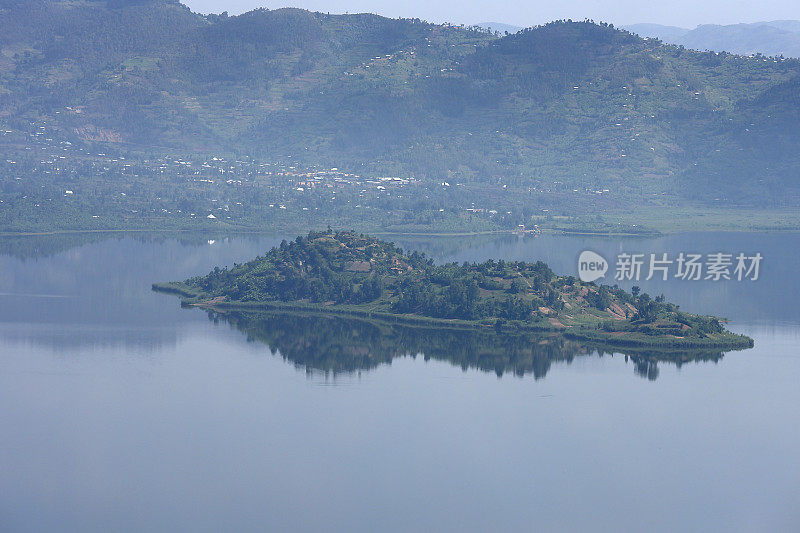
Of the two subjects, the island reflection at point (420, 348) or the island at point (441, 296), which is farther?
the island at point (441, 296)

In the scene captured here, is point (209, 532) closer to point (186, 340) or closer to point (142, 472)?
point (142, 472)

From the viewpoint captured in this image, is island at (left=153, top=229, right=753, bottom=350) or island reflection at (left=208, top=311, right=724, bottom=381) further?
island at (left=153, top=229, right=753, bottom=350)

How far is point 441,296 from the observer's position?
10044 centimetres

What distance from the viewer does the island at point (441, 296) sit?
92.9 metres

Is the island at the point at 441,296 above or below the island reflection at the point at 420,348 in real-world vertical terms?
above

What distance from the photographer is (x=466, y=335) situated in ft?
311

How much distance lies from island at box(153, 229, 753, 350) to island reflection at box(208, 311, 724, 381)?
1.96 meters

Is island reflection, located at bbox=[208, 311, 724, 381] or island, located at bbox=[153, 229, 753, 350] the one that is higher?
island, located at bbox=[153, 229, 753, 350]

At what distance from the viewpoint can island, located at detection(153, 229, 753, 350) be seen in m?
92.9

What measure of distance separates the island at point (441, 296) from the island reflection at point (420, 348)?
1.96 meters

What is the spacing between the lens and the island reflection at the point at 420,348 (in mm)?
85250

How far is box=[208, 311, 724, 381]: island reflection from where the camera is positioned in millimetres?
85250

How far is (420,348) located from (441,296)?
1043 cm

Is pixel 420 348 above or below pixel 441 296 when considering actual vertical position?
below
